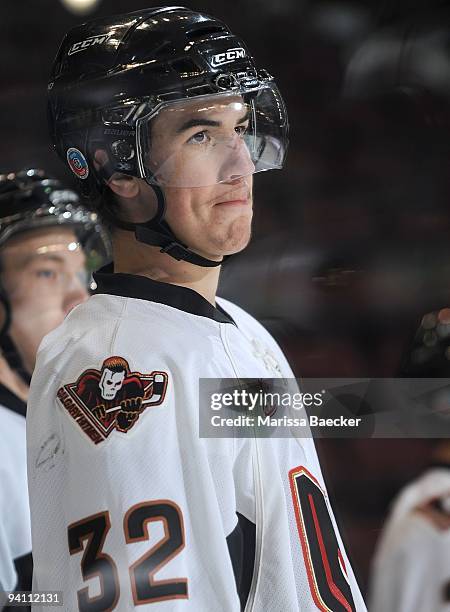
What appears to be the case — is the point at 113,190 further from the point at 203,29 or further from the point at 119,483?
the point at 119,483

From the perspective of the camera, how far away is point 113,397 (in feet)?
3.41

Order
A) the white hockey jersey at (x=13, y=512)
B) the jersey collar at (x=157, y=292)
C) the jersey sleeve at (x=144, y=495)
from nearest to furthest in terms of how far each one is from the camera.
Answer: the jersey sleeve at (x=144, y=495), the jersey collar at (x=157, y=292), the white hockey jersey at (x=13, y=512)

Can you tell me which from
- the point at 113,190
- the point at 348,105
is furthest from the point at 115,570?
the point at 348,105

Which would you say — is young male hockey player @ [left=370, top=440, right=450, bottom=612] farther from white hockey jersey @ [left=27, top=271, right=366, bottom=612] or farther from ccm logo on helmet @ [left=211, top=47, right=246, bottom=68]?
ccm logo on helmet @ [left=211, top=47, right=246, bottom=68]

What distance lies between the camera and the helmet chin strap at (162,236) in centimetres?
110

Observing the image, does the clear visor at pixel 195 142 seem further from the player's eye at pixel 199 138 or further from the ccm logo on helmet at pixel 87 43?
the ccm logo on helmet at pixel 87 43

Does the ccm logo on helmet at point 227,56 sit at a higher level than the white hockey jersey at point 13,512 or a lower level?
higher

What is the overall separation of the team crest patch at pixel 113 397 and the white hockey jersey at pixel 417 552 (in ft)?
1.19

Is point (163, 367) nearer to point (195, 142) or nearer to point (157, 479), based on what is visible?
point (157, 479)

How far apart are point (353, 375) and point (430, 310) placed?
135mm

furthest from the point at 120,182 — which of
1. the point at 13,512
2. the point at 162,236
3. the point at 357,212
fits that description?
the point at 13,512

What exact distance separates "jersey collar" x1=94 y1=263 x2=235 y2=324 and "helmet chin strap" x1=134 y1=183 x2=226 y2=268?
0.13ft

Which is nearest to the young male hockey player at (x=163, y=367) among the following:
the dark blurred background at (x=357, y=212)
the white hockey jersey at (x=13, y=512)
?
the dark blurred background at (x=357, y=212)

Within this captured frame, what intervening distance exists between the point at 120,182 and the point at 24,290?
1.20ft
